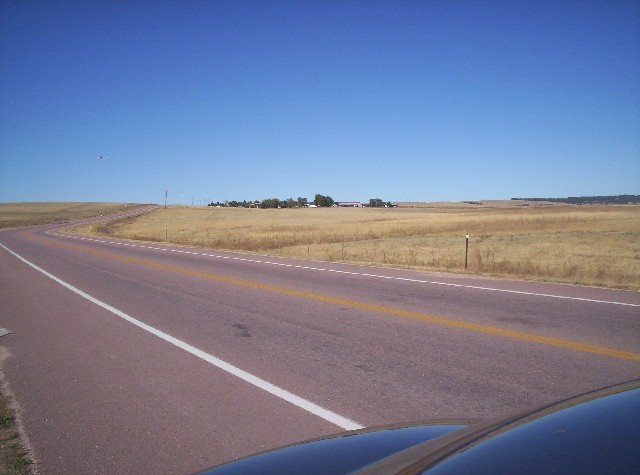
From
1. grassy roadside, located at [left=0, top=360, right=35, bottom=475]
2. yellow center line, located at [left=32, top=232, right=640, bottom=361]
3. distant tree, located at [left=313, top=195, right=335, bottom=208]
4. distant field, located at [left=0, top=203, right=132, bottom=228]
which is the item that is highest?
distant tree, located at [left=313, top=195, right=335, bottom=208]

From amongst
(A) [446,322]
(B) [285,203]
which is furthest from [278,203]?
(A) [446,322]

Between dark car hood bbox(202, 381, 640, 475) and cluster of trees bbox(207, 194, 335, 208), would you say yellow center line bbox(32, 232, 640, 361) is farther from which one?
cluster of trees bbox(207, 194, 335, 208)

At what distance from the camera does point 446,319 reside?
27.8 ft

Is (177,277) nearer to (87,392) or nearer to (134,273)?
(134,273)

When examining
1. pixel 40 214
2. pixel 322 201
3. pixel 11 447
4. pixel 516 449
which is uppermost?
pixel 322 201

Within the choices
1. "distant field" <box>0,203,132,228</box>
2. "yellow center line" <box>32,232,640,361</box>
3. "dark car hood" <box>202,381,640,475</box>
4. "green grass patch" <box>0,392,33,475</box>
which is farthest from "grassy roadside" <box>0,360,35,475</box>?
"distant field" <box>0,203,132,228</box>

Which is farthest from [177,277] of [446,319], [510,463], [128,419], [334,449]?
[510,463]

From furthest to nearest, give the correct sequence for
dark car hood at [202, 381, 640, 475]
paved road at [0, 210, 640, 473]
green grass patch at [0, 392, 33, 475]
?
paved road at [0, 210, 640, 473], green grass patch at [0, 392, 33, 475], dark car hood at [202, 381, 640, 475]

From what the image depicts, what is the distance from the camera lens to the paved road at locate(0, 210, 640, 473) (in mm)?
4332

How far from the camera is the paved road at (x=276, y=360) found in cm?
433

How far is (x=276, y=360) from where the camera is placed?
6359mm

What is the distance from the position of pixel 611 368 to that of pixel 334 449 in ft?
14.1

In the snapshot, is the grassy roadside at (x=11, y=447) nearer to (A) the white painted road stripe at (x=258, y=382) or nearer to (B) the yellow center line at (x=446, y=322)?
(A) the white painted road stripe at (x=258, y=382)

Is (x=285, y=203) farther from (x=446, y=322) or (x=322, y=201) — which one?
(x=446, y=322)
